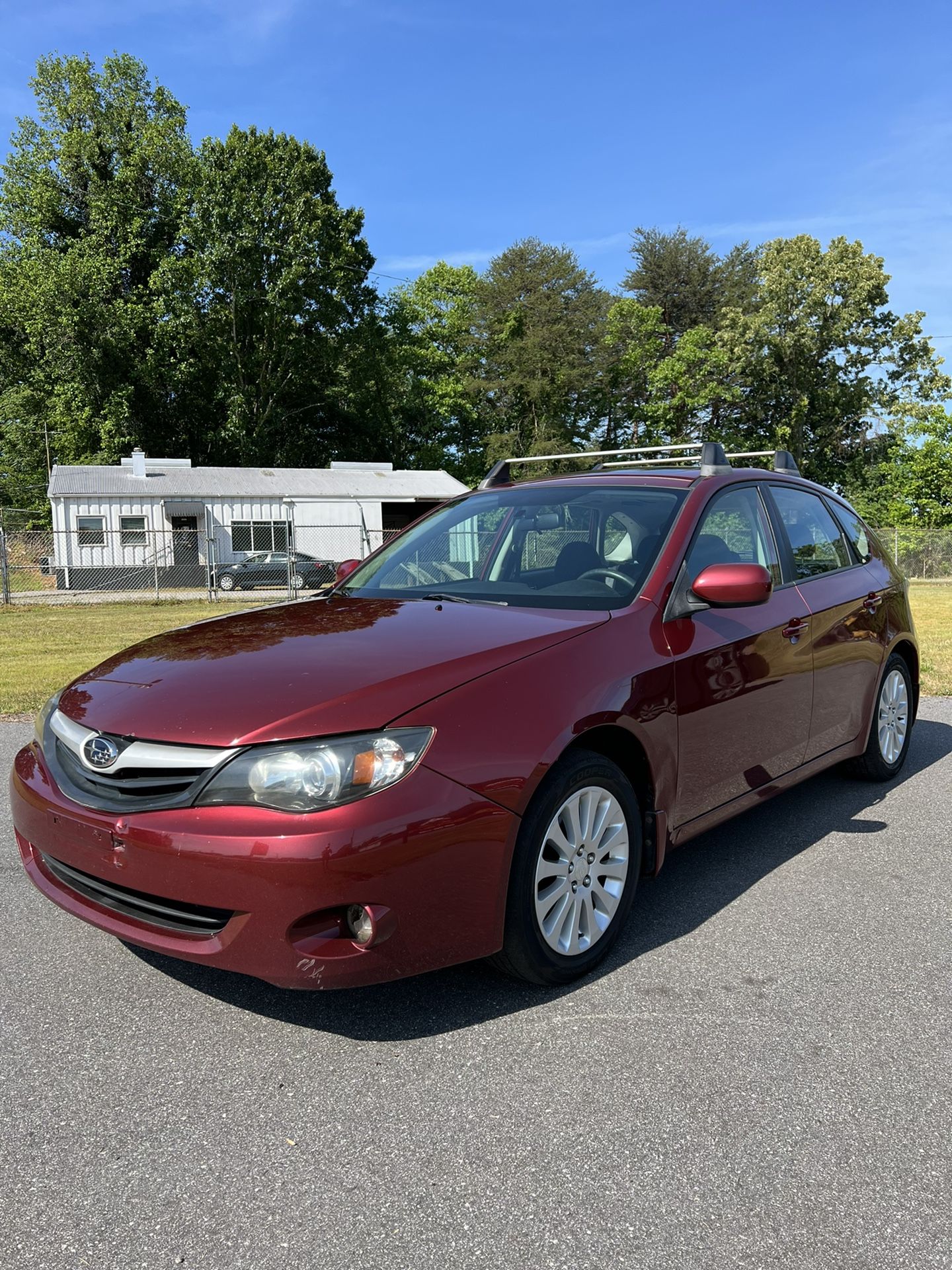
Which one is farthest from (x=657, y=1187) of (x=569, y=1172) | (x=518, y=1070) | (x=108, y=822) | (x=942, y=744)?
(x=942, y=744)

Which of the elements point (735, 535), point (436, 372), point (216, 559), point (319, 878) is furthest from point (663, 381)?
point (319, 878)

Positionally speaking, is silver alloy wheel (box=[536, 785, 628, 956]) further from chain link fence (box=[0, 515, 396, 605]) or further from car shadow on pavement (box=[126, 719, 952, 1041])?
chain link fence (box=[0, 515, 396, 605])

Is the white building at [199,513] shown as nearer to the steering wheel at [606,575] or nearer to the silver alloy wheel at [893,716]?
the silver alloy wheel at [893,716]

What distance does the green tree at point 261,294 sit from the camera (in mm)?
40156

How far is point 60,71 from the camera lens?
43.5m

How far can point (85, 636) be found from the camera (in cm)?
1467

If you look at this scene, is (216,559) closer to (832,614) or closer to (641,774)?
(832,614)

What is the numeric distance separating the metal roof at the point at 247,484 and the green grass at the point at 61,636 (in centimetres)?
1168

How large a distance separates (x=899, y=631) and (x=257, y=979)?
155 inches

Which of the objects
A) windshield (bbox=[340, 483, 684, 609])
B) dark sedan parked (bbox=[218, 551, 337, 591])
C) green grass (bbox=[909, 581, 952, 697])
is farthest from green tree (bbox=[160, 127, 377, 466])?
windshield (bbox=[340, 483, 684, 609])

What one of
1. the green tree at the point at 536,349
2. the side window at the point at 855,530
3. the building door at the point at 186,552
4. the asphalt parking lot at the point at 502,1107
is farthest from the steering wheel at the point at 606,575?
the green tree at the point at 536,349

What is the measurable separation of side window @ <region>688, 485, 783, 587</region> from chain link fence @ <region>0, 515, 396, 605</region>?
23347 millimetres

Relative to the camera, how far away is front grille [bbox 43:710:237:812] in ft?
8.46

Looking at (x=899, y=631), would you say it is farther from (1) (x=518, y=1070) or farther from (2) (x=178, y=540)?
(2) (x=178, y=540)
